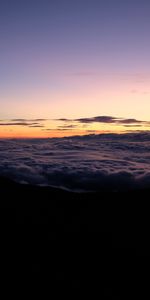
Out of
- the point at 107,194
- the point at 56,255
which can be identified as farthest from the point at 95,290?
the point at 107,194

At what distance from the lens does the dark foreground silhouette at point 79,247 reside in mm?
53156

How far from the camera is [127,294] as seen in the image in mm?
48031

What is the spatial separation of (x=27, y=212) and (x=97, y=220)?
21545 millimetres

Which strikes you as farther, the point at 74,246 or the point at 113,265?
the point at 74,246

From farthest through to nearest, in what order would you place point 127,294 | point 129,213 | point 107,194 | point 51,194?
point 107,194
point 51,194
point 129,213
point 127,294

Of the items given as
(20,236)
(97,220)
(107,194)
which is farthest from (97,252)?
(107,194)

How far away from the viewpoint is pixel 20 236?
245ft

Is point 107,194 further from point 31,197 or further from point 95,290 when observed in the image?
point 95,290

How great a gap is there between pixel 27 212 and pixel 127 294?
203 feet

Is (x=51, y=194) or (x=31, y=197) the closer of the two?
(x=31, y=197)

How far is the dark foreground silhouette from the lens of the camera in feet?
174

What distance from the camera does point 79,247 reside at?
Result: 7288 cm

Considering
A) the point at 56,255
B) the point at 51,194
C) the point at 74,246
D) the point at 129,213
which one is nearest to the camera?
the point at 56,255

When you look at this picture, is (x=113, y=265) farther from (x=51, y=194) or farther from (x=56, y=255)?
(x=51, y=194)
